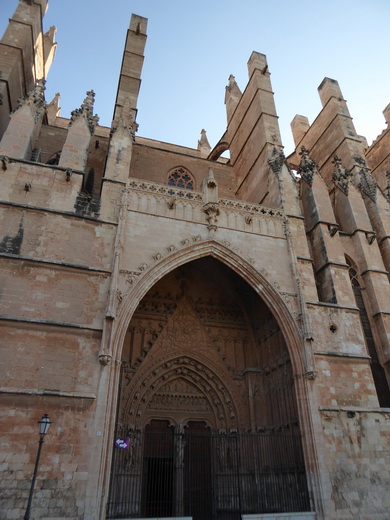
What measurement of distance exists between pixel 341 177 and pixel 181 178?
17.6ft

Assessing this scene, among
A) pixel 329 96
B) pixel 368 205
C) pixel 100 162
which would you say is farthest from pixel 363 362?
pixel 329 96

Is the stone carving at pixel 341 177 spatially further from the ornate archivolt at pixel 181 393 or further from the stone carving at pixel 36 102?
the stone carving at pixel 36 102

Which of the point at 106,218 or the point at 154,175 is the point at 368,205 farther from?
the point at 106,218

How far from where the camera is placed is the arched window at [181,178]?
13.5 meters

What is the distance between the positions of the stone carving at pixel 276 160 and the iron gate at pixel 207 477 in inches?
280

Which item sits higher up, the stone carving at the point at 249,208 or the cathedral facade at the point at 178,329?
the stone carving at the point at 249,208

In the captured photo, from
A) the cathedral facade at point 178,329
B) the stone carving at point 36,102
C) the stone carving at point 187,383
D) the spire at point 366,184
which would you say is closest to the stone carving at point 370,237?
the cathedral facade at point 178,329

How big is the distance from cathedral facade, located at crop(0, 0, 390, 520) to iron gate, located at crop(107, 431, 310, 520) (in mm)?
43

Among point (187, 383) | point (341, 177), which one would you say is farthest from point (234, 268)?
point (341, 177)

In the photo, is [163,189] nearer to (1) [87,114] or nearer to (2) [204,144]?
(1) [87,114]

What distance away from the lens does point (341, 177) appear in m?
12.9

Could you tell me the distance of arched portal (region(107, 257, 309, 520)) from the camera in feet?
28.4

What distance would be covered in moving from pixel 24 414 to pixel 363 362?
707 centimetres

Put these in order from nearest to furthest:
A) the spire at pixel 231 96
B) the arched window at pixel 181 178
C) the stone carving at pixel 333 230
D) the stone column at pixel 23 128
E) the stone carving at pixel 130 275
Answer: the stone carving at pixel 130 275 → the stone column at pixel 23 128 → the stone carving at pixel 333 230 → the arched window at pixel 181 178 → the spire at pixel 231 96
